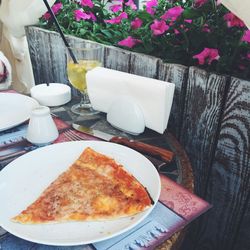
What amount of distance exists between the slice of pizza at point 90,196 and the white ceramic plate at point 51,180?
2 cm

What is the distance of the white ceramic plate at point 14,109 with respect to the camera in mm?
991

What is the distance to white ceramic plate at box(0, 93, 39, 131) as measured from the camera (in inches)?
39.0

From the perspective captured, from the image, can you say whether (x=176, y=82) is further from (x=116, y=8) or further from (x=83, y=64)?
(x=116, y=8)

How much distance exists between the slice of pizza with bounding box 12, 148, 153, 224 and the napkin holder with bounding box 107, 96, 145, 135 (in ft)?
0.69

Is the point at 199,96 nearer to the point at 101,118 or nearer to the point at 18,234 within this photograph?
the point at 101,118

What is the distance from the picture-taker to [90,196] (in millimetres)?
655

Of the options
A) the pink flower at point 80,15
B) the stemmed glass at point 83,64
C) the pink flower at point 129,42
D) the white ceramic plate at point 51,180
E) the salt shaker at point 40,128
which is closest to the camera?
the white ceramic plate at point 51,180

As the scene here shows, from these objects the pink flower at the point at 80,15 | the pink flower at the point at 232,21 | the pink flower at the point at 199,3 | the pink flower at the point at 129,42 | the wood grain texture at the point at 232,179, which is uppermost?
the pink flower at the point at 199,3

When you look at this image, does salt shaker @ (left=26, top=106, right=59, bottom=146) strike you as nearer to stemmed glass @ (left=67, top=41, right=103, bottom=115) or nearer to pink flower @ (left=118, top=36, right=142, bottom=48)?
stemmed glass @ (left=67, top=41, right=103, bottom=115)

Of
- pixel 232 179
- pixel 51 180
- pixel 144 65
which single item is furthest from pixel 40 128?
pixel 232 179

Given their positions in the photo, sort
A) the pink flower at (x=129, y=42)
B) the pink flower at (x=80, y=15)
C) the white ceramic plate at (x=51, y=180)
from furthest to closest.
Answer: the pink flower at (x=80, y=15) → the pink flower at (x=129, y=42) → the white ceramic plate at (x=51, y=180)

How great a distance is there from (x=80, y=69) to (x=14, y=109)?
0.96 ft

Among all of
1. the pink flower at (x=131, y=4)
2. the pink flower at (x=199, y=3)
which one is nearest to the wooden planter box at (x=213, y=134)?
the pink flower at (x=199, y=3)

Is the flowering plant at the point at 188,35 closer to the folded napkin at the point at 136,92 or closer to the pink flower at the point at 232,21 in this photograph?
the pink flower at the point at 232,21
